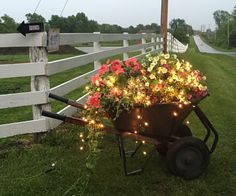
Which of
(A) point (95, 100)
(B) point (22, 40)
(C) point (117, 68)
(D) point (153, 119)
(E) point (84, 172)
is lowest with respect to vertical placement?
(E) point (84, 172)

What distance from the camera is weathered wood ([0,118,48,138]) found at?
5512 mm

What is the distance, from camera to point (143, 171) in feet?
15.8

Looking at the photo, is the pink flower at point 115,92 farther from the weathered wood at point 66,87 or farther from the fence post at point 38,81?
the fence post at point 38,81

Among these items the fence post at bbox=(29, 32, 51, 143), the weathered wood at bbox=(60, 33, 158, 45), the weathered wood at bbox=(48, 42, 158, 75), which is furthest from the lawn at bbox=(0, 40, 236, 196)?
the weathered wood at bbox=(60, 33, 158, 45)

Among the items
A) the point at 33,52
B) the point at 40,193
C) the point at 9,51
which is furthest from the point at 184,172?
the point at 9,51

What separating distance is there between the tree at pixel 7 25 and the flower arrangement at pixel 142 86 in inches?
1370

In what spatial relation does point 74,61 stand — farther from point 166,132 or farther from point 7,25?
point 7,25

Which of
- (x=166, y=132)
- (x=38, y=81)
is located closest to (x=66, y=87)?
(x=38, y=81)

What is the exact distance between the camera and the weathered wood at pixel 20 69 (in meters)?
5.43

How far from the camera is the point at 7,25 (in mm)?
43500

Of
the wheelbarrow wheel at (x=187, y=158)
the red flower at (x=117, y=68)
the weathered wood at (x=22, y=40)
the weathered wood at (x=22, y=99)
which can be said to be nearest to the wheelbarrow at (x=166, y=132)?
the wheelbarrow wheel at (x=187, y=158)

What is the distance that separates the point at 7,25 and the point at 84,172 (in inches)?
1608

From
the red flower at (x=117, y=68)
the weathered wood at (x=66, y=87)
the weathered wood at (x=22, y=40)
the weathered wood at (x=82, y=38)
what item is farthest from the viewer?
the weathered wood at (x=82, y=38)

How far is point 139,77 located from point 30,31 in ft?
5.42
